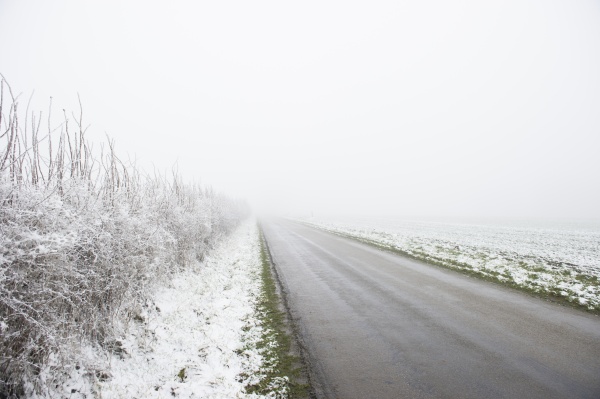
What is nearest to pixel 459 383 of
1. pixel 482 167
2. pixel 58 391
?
pixel 58 391

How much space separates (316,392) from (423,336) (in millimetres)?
3323

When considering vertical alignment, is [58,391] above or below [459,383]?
above

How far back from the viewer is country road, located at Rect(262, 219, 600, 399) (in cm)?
471

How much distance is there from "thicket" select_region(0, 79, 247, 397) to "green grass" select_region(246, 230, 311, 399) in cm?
267

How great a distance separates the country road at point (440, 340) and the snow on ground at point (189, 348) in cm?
135

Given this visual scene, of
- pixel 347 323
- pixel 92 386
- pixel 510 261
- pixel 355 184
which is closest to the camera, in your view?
pixel 92 386

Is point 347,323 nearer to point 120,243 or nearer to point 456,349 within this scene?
point 456,349

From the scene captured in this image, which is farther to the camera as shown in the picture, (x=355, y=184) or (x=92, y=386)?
(x=355, y=184)

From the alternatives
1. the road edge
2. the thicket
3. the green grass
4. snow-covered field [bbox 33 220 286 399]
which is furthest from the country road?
the thicket

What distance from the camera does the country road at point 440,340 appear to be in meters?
4.71

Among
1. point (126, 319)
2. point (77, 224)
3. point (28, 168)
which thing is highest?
point (28, 168)

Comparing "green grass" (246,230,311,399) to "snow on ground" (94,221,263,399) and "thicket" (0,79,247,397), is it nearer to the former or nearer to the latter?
"snow on ground" (94,221,263,399)

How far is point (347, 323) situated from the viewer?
750 centimetres

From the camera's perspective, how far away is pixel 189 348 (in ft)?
19.7
